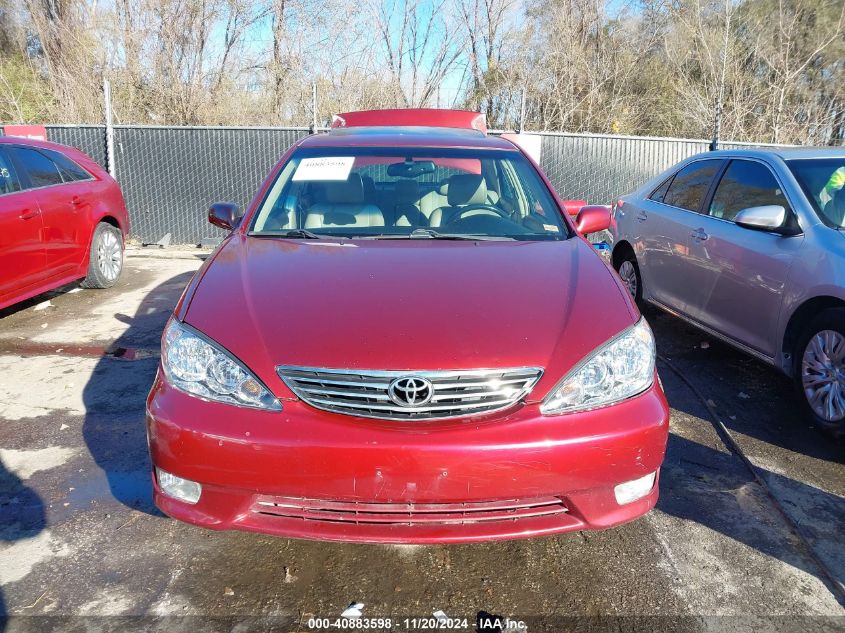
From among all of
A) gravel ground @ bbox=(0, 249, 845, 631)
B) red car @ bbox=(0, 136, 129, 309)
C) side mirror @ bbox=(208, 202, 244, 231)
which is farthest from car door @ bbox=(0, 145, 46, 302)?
side mirror @ bbox=(208, 202, 244, 231)

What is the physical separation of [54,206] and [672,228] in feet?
17.8

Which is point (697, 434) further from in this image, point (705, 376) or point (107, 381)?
point (107, 381)

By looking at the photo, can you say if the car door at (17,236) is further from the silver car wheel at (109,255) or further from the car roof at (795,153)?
the car roof at (795,153)

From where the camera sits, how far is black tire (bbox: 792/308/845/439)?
3.52m

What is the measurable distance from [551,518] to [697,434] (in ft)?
6.29

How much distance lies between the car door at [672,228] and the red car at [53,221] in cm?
529

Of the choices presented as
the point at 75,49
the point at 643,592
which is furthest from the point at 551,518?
the point at 75,49

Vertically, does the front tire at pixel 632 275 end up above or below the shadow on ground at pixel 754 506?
above

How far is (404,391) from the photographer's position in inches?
83.1

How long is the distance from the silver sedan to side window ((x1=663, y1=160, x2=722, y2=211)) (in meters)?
0.01

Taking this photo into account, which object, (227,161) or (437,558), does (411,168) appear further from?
(227,161)

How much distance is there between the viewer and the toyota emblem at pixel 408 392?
211 centimetres

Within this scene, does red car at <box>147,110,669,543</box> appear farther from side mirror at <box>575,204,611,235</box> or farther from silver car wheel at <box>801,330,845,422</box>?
silver car wheel at <box>801,330,845,422</box>

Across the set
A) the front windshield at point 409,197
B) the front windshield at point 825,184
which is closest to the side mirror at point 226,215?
the front windshield at point 409,197
